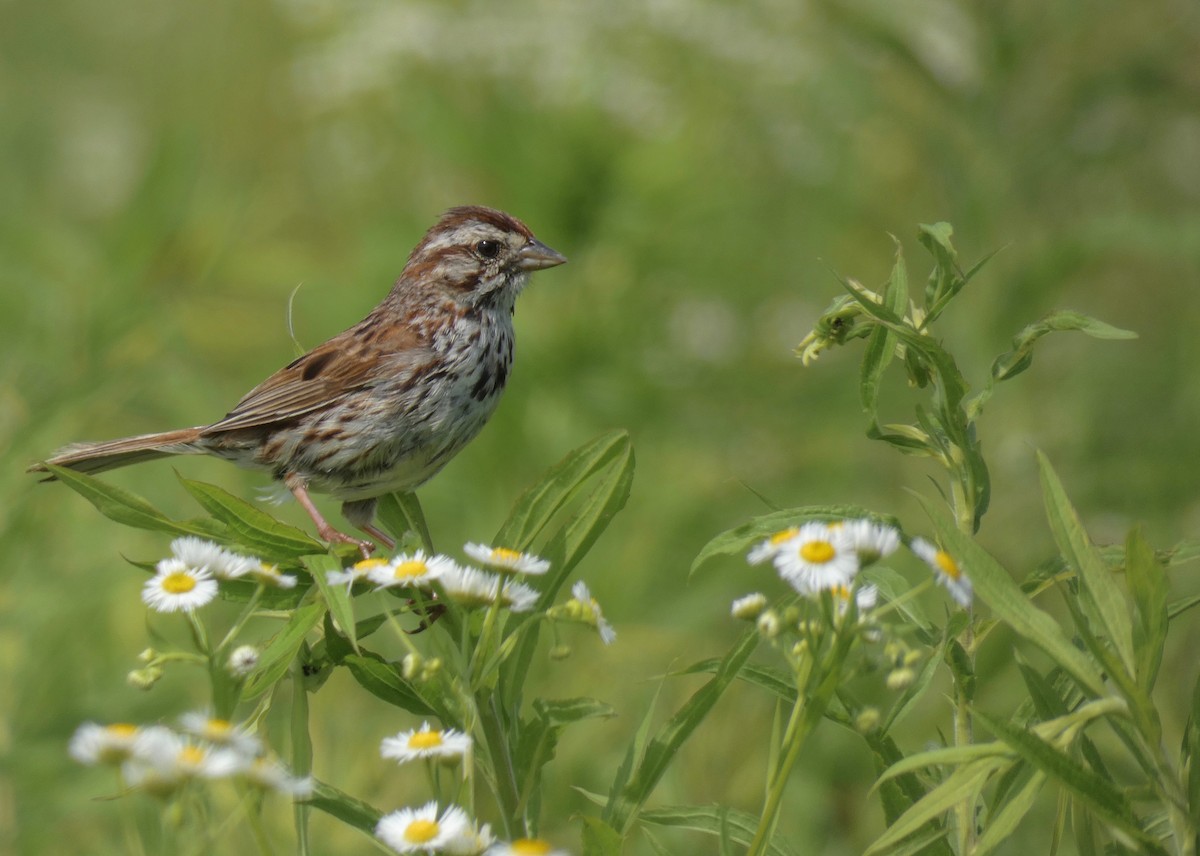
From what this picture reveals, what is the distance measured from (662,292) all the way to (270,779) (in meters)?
3.96

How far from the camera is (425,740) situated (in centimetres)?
157

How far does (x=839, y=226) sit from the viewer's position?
206 inches

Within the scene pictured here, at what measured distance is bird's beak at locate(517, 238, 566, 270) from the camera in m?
3.72

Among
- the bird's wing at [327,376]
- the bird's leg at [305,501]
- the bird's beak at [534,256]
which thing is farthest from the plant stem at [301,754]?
the bird's beak at [534,256]

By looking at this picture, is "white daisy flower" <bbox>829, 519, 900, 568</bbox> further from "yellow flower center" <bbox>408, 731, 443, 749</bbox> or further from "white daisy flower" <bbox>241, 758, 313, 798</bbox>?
"white daisy flower" <bbox>241, 758, 313, 798</bbox>

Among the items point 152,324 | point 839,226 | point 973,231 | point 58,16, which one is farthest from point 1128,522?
point 58,16

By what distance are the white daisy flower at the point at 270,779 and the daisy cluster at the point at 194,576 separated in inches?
8.9

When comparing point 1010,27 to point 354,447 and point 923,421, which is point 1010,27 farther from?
point 923,421

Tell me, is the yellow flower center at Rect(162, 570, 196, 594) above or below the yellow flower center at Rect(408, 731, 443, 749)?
above

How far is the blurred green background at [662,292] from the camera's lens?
3.90m

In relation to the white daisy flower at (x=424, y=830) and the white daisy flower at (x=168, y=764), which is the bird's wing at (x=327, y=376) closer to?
the white daisy flower at (x=424, y=830)

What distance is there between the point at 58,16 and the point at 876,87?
641 cm

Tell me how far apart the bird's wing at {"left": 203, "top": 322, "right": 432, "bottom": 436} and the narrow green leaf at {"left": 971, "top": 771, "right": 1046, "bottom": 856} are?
7.51 ft

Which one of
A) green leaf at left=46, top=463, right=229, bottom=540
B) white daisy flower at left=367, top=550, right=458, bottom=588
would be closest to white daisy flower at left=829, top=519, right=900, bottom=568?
white daisy flower at left=367, top=550, right=458, bottom=588
